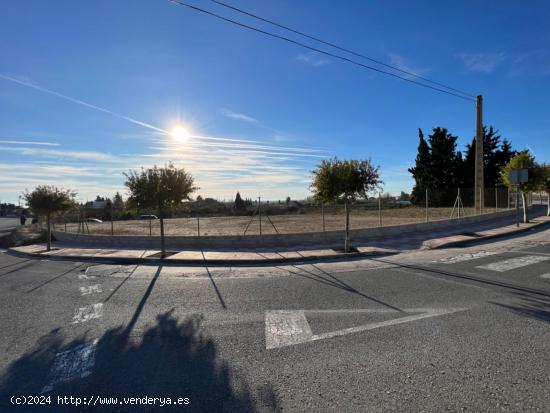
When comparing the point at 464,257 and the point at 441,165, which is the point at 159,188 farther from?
the point at 441,165

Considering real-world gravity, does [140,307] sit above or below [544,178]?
below

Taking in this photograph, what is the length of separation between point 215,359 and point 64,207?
15.8 metres

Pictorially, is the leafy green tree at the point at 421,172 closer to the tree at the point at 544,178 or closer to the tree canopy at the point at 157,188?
the tree at the point at 544,178

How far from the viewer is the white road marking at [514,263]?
27.1 ft

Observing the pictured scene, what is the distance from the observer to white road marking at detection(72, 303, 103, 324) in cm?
532

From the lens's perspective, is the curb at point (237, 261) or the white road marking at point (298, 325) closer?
the white road marking at point (298, 325)

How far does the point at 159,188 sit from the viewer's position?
12.4m

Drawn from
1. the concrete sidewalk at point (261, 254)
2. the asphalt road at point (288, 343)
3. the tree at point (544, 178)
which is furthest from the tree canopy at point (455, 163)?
the asphalt road at point (288, 343)

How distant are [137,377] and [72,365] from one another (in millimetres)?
915

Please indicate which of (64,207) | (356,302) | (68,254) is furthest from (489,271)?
(64,207)

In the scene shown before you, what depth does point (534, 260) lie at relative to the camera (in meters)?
9.09

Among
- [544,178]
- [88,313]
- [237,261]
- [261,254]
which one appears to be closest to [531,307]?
[88,313]

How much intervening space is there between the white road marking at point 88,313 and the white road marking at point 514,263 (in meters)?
8.89

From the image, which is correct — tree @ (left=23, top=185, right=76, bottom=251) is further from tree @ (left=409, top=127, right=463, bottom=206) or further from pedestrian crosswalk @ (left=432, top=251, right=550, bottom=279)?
tree @ (left=409, top=127, right=463, bottom=206)
